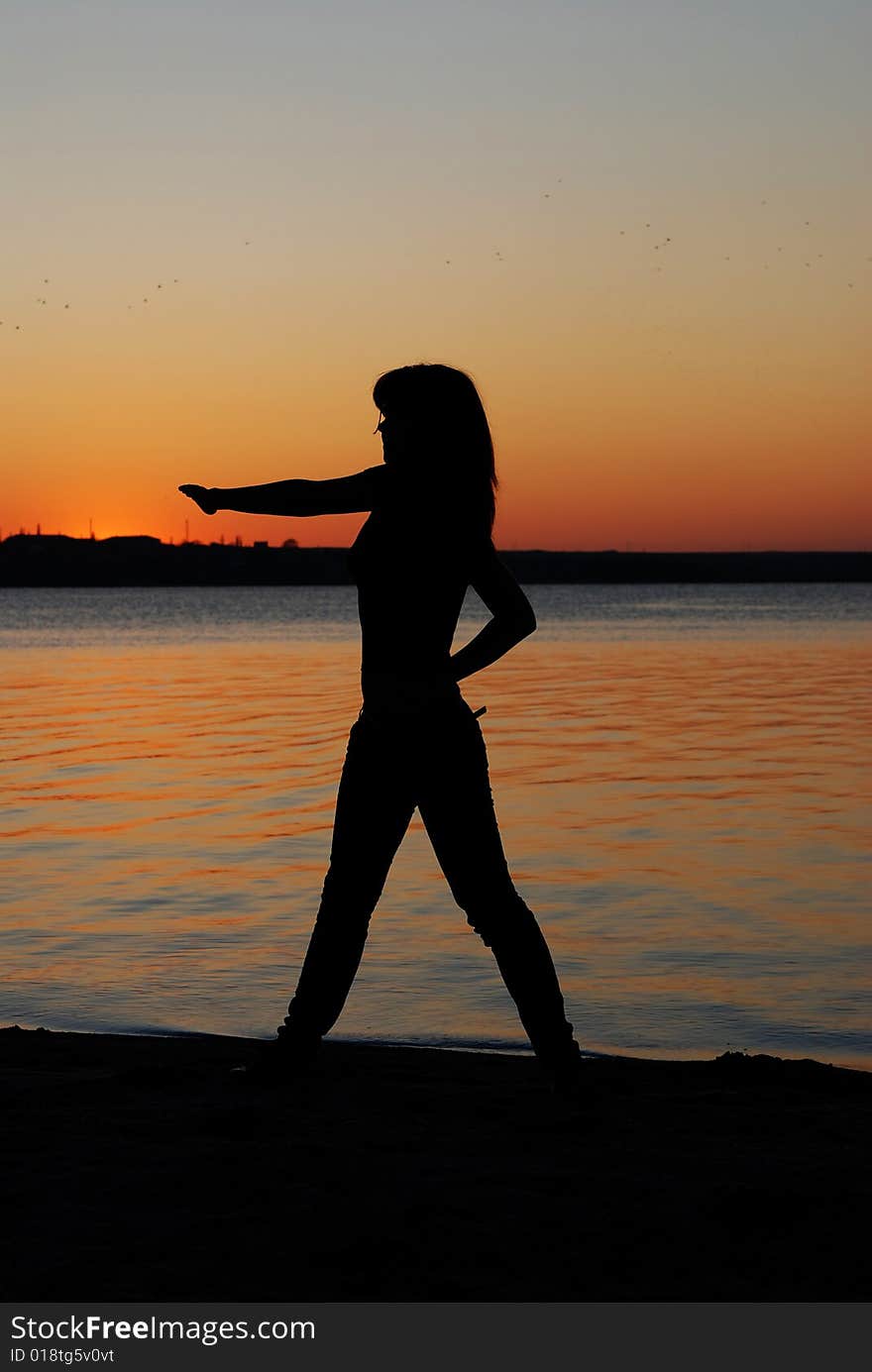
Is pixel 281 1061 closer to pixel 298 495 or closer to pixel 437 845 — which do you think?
pixel 437 845

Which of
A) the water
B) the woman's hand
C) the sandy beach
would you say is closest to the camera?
the sandy beach

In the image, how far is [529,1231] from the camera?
388 centimetres

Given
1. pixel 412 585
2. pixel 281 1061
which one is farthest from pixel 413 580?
pixel 281 1061

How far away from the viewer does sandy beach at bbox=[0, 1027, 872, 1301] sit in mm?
3604

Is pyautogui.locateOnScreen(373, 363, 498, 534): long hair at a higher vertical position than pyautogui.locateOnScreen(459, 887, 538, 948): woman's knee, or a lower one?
higher

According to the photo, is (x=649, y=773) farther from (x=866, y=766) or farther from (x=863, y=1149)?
(x=863, y=1149)

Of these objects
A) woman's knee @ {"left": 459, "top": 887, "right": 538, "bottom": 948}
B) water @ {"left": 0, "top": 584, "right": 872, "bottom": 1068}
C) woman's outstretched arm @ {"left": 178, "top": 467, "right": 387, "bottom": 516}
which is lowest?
water @ {"left": 0, "top": 584, "right": 872, "bottom": 1068}

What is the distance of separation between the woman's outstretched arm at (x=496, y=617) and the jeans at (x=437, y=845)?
153 mm

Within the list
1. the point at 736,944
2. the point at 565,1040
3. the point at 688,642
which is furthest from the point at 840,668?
the point at 565,1040

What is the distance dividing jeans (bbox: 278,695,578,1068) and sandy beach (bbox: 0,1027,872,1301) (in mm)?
366

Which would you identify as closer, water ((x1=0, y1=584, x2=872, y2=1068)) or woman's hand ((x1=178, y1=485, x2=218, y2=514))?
woman's hand ((x1=178, y1=485, x2=218, y2=514))

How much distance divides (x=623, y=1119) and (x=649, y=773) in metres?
12.1

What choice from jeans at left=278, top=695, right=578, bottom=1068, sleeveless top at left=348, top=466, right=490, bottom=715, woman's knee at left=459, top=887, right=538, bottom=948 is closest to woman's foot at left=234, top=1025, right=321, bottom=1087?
jeans at left=278, top=695, right=578, bottom=1068

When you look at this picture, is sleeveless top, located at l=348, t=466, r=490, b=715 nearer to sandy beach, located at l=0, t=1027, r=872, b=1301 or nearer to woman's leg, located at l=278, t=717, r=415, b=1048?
woman's leg, located at l=278, t=717, r=415, b=1048
